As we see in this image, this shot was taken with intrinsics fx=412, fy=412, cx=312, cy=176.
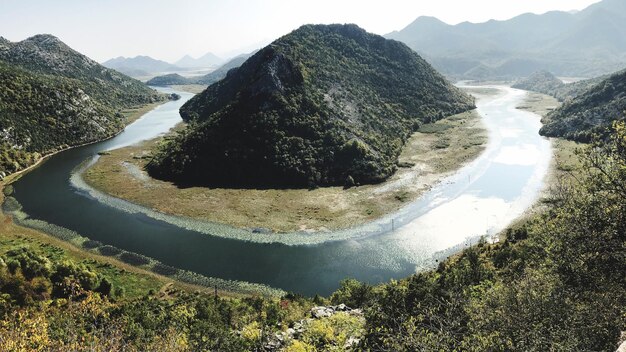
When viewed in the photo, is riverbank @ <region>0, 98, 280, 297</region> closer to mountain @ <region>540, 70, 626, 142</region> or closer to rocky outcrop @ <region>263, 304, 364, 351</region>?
rocky outcrop @ <region>263, 304, 364, 351</region>

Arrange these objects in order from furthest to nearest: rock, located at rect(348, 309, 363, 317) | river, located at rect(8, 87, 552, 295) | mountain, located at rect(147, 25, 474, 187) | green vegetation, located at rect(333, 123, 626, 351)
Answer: mountain, located at rect(147, 25, 474, 187) < river, located at rect(8, 87, 552, 295) < rock, located at rect(348, 309, 363, 317) < green vegetation, located at rect(333, 123, 626, 351)

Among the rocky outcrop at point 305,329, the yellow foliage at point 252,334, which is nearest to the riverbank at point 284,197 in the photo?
the rocky outcrop at point 305,329

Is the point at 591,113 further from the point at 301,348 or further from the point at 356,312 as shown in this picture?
the point at 301,348

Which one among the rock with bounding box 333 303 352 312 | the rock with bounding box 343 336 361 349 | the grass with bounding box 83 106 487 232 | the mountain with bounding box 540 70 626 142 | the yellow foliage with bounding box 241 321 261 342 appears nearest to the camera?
the rock with bounding box 343 336 361 349

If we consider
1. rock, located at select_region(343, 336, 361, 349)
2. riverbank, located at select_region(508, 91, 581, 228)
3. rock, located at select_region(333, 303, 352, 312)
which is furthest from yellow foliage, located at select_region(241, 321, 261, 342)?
riverbank, located at select_region(508, 91, 581, 228)

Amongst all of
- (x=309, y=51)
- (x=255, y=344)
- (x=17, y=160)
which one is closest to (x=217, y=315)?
(x=255, y=344)

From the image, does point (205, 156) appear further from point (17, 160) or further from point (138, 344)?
point (138, 344)
